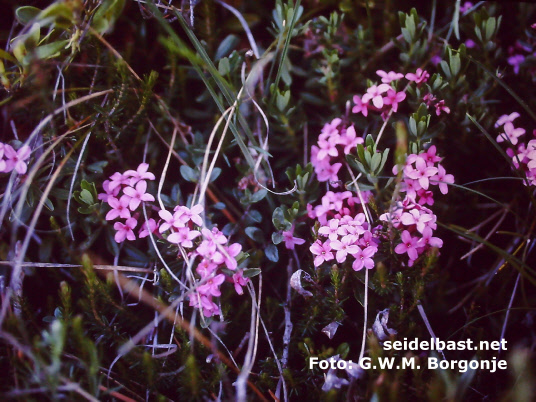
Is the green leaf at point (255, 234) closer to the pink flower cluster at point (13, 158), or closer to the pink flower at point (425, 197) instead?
the pink flower at point (425, 197)

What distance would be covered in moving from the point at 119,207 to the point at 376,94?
128 centimetres

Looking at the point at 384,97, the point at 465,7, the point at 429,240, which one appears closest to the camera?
the point at 429,240

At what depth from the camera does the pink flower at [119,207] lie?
181 cm

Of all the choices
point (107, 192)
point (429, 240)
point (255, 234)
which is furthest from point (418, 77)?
point (107, 192)

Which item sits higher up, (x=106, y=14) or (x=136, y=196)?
(x=106, y=14)

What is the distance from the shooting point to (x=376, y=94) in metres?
2.01

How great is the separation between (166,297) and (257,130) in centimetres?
95

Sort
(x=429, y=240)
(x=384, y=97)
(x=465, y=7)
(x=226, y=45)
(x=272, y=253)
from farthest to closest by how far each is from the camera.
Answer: (x=465, y=7)
(x=226, y=45)
(x=384, y=97)
(x=272, y=253)
(x=429, y=240)

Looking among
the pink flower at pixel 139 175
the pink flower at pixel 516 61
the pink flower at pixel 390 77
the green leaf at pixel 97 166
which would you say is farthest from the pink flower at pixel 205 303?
the pink flower at pixel 516 61

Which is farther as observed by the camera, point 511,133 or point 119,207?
point 511,133

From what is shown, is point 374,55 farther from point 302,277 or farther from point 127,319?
point 127,319

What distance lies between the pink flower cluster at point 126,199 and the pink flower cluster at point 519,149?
160 cm

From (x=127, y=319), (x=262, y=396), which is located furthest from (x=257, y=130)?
(x=262, y=396)

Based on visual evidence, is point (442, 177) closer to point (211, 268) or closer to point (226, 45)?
point (211, 268)
